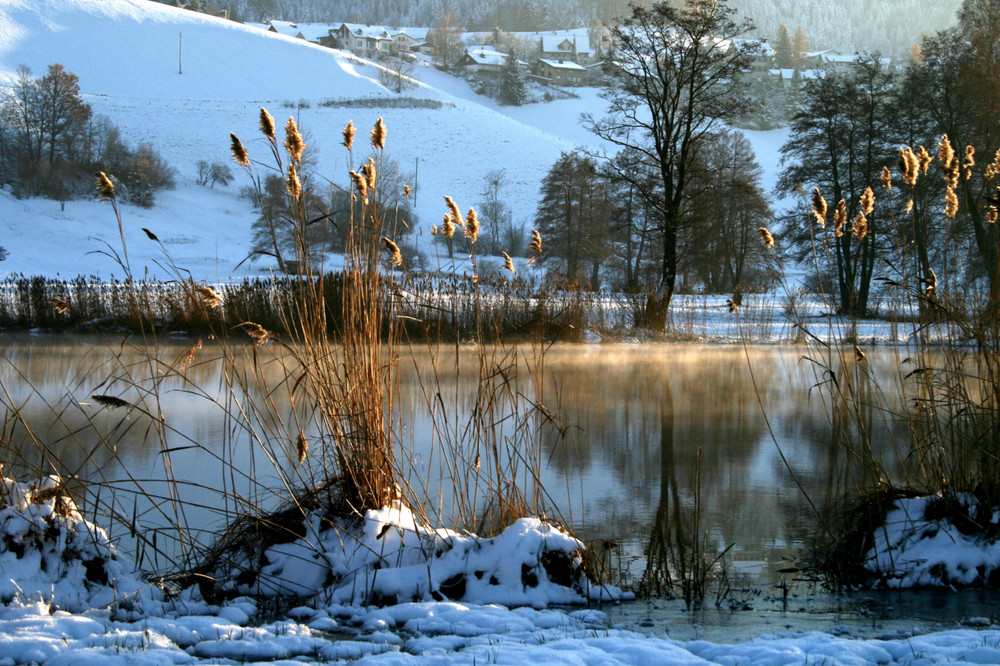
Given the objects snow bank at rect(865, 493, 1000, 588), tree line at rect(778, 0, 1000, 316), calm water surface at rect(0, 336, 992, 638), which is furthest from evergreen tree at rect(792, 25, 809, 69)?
snow bank at rect(865, 493, 1000, 588)

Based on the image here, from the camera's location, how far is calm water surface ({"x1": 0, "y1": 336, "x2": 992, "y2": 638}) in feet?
10.7

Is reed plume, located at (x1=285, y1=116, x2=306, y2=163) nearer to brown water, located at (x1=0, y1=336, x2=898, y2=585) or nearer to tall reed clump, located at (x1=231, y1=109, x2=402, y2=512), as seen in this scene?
tall reed clump, located at (x1=231, y1=109, x2=402, y2=512)

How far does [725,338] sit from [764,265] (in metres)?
14.7

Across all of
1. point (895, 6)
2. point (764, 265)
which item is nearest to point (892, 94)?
point (764, 265)

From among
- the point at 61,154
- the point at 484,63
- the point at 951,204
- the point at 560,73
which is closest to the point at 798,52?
the point at 560,73

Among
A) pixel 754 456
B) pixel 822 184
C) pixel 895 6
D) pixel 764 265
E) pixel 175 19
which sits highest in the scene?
pixel 895 6

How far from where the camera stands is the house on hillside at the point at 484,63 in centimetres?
8156

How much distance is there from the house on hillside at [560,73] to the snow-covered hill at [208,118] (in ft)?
36.2

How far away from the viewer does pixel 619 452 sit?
18.9 ft

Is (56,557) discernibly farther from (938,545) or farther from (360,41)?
(360,41)

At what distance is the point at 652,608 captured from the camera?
279cm

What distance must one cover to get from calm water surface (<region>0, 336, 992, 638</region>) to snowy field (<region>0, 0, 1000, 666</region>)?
365 mm

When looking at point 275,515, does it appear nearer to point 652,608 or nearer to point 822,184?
point 652,608

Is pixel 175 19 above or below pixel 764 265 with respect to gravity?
above
